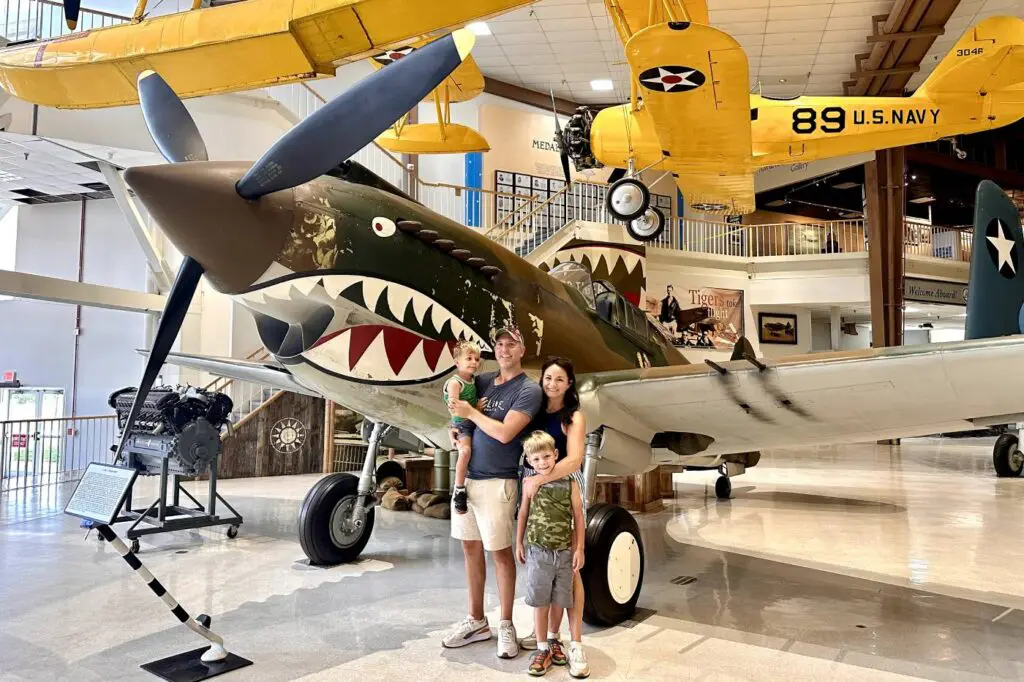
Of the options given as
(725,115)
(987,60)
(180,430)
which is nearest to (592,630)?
(180,430)

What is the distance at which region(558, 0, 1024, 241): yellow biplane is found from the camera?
7242 mm

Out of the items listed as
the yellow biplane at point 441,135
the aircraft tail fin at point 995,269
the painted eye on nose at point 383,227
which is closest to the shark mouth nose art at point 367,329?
the painted eye on nose at point 383,227

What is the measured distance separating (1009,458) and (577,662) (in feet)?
36.9

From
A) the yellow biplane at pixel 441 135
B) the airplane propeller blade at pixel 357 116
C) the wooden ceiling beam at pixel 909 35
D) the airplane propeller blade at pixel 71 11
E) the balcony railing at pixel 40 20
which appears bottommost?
the airplane propeller blade at pixel 357 116

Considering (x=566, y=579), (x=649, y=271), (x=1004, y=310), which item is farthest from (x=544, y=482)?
(x=649, y=271)

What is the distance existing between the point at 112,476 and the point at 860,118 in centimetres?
1129

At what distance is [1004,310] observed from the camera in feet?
18.3

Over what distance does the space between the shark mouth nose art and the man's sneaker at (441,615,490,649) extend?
124 cm

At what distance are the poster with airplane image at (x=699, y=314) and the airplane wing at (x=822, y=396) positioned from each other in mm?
14253

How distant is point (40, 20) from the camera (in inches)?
409

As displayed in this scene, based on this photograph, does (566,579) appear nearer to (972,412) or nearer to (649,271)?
(972,412)

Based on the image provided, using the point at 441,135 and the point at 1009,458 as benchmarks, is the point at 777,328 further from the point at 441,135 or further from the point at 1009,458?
the point at 441,135

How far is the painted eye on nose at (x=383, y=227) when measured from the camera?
331 cm

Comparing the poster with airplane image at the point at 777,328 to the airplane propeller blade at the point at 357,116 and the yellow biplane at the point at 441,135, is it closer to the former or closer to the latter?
the yellow biplane at the point at 441,135
